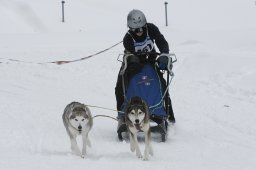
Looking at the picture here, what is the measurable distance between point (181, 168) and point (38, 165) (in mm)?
1431

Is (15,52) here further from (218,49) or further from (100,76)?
(218,49)

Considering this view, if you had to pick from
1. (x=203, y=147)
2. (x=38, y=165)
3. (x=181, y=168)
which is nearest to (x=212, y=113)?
(x=203, y=147)

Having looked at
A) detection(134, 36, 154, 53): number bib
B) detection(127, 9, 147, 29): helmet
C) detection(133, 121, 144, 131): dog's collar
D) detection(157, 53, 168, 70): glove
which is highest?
detection(127, 9, 147, 29): helmet

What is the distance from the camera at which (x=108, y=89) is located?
35.4 feet

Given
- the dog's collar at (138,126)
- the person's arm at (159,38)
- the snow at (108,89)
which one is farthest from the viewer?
the person's arm at (159,38)

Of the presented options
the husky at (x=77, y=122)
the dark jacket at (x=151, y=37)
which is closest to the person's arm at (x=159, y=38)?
the dark jacket at (x=151, y=37)

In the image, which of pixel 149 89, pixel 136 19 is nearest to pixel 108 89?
pixel 149 89

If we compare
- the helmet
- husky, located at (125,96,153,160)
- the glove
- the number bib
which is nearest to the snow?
husky, located at (125,96,153,160)

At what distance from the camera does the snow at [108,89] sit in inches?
250

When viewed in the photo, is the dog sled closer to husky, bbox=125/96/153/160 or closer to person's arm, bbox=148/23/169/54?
person's arm, bbox=148/23/169/54

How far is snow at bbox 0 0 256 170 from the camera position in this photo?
6.35m

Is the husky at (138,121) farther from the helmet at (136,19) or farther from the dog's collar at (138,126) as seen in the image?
the helmet at (136,19)

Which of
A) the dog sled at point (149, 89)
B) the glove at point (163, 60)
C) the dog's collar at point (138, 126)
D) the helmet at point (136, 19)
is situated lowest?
the dog's collar at point (138, 126)

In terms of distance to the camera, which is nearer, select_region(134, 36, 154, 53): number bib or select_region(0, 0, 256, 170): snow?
select_region(0, 0, 256, 170): snow
